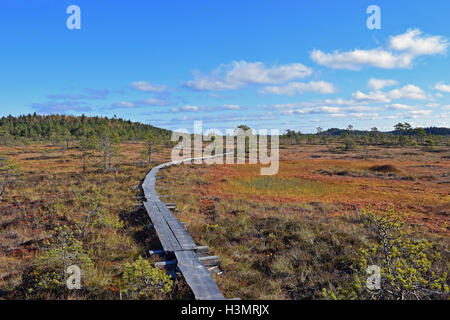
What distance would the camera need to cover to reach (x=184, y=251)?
23.1 feet

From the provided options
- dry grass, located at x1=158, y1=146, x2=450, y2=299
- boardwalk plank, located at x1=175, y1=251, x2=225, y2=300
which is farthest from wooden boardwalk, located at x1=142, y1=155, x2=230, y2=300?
dry grass, located at x1=158, y1=146, x2=450, y2=299

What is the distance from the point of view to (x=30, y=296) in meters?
5.15

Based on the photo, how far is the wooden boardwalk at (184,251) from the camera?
5.10 meters

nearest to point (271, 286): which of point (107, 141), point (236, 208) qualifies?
point (236, 208)

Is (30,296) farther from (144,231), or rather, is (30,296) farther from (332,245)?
(332,245)

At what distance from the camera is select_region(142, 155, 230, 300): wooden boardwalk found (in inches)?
201

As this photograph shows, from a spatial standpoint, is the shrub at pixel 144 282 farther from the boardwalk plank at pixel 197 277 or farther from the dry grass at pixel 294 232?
the dry grass at pixel 294 232

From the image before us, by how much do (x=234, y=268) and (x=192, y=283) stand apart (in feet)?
5.47

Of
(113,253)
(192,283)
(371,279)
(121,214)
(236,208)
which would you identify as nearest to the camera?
(371,279)

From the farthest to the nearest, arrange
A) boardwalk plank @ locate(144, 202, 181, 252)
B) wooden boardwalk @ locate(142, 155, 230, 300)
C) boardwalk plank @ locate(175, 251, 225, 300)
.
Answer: boardwalk plank @ locate(144, 202, 181, 252) → wooden boardwalk @ locate(142, 155, 230, 300) → boardwalk plank @ locate(175, 251, 225, 300)

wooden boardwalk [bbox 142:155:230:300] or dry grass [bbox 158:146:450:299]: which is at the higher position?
wooden boardwalk [bbox 142:155:230:300]

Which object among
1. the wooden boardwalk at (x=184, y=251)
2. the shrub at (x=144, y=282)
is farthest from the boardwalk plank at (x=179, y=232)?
the shrub at (x=144, y=282)

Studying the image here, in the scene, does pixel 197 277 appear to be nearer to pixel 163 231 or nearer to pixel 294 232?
pixel 163 231

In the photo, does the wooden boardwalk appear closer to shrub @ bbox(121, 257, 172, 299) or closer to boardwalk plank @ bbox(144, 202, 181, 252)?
boardwalk plank @ bbox(144, 202, 181, 252)
